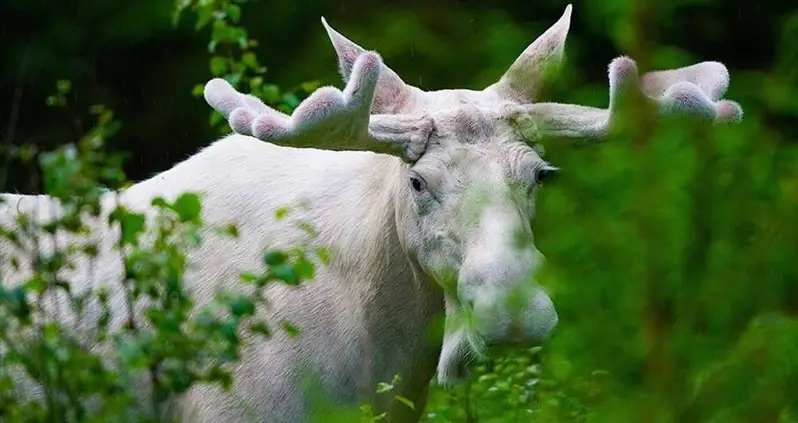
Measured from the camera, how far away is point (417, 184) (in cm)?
383

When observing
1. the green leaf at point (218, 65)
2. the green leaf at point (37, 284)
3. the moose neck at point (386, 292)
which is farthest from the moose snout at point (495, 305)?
the green leaf at point (218, 65)

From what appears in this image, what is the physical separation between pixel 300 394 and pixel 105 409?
3.40 ft

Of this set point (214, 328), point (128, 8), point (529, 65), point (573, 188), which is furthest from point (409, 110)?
point (128, 8)

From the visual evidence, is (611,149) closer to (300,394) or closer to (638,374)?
(638,374)

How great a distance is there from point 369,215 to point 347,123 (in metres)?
0.49

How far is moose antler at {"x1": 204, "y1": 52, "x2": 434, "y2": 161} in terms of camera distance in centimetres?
363

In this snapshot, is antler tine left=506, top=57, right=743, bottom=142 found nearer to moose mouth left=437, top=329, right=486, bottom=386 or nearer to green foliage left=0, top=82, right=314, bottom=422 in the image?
moose mouth left=437, top=329, right=486, bottom=386

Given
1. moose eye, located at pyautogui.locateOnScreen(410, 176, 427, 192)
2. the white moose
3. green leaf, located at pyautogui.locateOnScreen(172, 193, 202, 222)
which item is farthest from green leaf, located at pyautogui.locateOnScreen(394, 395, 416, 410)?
green leaf, located at pyautogui.locateOnScreen(172, 193, 202, 222)

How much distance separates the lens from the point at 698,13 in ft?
5.81

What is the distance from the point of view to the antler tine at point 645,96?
1777mm

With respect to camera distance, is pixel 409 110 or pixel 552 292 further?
pixel 409 110

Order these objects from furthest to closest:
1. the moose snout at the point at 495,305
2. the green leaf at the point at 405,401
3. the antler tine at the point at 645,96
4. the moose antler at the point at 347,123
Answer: the green leaf at the point at 405,401
the moose antler at the point at 347,123
the moose snout at the point at 495,305
the antler tine at the point at 645,96

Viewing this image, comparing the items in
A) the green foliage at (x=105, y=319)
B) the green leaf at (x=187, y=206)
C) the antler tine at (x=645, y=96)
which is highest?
the antler tine at (x=645, y=96)

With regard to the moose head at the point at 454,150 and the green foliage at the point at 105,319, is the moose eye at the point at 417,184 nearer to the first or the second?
the moose head at the point at 454,150
